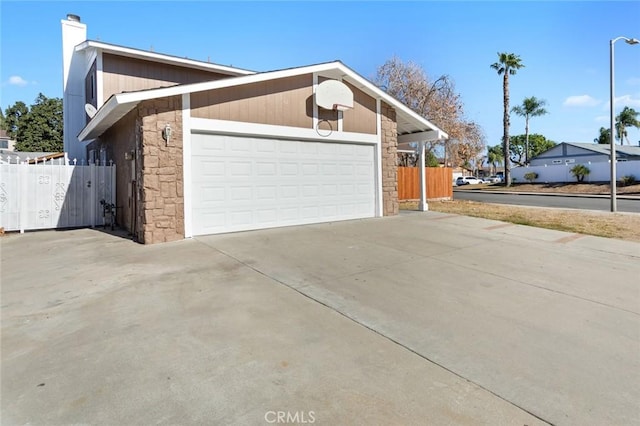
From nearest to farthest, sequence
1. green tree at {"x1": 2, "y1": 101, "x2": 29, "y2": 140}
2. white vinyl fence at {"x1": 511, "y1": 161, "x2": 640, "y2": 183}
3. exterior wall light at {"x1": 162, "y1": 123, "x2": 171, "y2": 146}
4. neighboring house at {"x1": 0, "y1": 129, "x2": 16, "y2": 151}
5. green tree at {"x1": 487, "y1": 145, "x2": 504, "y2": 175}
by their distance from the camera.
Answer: exterior wall light at {"x1": 162, "y1": 123, "x2": 171, "y2": 146} < white vinyl fence at {"x1": 511, "y1": 161, "x2": 640, "y2": 183} < neighboring house at {"x1": 0, "y1": 129, "x2": 16, "y2": 151} < green tree at {"x1": 2, "y1": 101, "x2": 29, "y2": 140} < green tree at {"x1": 487, "y1": 145, "x2": 504, "y2": 175}

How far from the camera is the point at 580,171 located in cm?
3066

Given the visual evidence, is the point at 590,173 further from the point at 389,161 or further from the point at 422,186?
the point at 389,161

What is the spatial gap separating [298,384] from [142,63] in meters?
12.8

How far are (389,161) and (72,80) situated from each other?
1280 cm

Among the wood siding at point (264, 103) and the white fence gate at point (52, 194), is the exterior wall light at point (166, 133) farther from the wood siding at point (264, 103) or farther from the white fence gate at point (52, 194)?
the white fence gate at point (52, 194)

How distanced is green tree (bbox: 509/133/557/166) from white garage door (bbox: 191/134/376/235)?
6671cm

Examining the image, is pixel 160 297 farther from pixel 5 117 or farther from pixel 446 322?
pixel 5 117

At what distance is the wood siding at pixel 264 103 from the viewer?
327 inches

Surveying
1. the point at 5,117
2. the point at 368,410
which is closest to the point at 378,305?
the point at 368,410

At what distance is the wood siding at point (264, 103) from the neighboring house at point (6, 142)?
1488 inches

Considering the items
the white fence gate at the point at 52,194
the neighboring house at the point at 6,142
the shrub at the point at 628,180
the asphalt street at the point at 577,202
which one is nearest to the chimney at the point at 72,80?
the white fence gate at the point at 52,194

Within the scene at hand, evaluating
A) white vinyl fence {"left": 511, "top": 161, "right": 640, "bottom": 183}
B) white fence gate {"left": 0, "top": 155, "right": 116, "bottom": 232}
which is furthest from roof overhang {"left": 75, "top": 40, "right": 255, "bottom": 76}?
white vinyl fence {"left": 511, "top": 161, "right": 640, "bottom": 183}

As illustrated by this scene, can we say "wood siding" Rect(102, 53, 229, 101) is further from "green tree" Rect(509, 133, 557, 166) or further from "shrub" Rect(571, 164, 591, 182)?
"green tree" Rect(509, 133, 557, 166)

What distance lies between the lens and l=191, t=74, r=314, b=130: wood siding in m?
8.30
